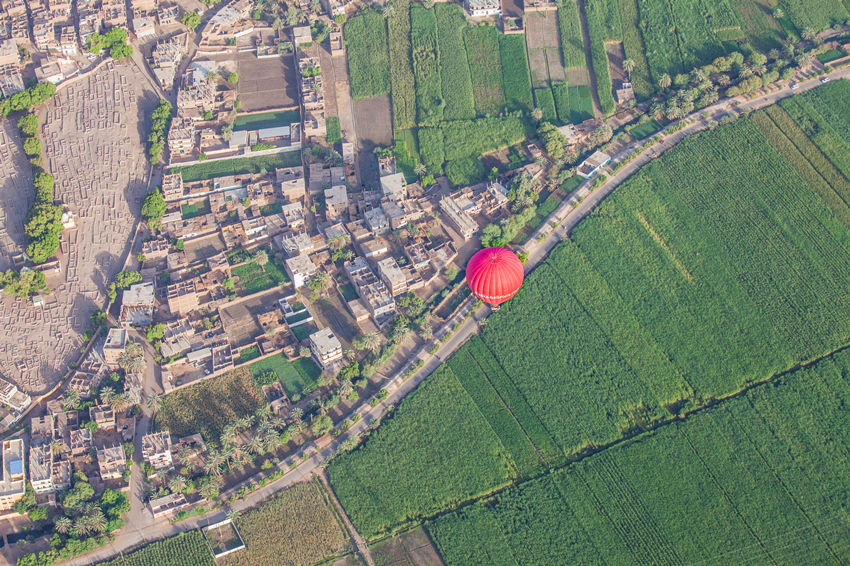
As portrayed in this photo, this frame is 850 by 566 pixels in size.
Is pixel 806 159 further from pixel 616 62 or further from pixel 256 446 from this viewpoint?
pixel 256 446

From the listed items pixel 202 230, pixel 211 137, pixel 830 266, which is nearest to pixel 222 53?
pixel 211 137

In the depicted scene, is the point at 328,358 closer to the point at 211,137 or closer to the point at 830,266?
the point at 211,137

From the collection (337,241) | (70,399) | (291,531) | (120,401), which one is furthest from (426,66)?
(291,531)

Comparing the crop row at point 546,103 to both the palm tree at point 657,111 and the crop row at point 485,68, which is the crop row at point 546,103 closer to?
the crop row at point 485,68

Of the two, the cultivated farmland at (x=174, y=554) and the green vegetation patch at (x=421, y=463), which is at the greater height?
the green vegetation patch at (x=421, y=463)

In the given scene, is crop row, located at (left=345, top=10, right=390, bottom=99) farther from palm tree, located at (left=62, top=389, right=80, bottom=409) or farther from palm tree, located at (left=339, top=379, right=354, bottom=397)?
palm tree, located at (left=62, top=389, right=80, bottom=409)

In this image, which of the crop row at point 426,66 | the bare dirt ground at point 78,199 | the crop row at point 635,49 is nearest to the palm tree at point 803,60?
the crop row at point 635,49

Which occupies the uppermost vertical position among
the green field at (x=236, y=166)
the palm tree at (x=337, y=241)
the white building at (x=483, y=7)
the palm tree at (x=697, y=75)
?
the white building at (x=483, y=7)
